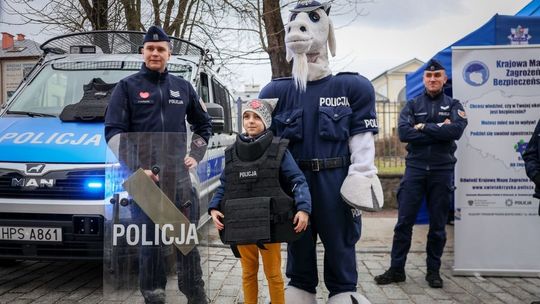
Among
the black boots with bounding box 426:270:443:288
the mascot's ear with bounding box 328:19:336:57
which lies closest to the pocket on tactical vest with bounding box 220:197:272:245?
the mascot's ear with bounding box 328:19:336:57

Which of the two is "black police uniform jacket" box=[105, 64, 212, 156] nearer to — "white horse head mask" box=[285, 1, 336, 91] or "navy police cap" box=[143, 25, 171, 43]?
"navy police cap" box=[143, 25, 171, 43]

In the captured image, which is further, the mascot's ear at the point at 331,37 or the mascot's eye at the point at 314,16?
the mascot's ear at the point at 331,37

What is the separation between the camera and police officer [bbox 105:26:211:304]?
3.24 m

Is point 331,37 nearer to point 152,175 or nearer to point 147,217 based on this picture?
point 152,175

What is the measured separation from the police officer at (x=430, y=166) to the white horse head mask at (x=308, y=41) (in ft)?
5.62

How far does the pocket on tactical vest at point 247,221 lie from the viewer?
2.73m

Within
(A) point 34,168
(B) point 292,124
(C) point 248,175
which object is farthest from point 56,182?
(B) point 292,124

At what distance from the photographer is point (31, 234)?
3.95 metres

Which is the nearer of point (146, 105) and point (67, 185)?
point (146, 105)

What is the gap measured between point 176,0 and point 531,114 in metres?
8.80

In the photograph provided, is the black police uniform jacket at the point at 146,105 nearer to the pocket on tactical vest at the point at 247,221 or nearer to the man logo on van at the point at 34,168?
the pocket on tactical vest at the point at 247,221

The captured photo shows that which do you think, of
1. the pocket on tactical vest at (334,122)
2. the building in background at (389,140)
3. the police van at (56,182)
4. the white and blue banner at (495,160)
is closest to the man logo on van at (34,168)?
the police van at (56,182)

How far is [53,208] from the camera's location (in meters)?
3.91

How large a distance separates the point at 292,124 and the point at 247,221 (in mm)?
707
